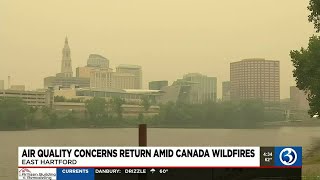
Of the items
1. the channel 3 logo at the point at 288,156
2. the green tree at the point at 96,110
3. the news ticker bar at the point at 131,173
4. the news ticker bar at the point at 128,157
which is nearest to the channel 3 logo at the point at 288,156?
the channel 3 logo at the point at 288,156

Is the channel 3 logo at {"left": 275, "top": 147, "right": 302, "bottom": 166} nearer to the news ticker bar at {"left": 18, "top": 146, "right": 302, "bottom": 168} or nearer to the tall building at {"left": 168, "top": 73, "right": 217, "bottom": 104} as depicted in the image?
the news ticker bar at {"left": 18, "top": 146, "right": 302, "bottom": 168}

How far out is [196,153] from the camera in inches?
393

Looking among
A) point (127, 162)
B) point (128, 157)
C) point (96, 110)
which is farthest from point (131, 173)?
point (96, 110)

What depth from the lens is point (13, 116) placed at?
13012 cm

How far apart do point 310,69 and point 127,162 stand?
4006cm

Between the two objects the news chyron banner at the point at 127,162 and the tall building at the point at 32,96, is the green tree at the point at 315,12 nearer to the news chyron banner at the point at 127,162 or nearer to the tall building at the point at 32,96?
the news chyron banner at the point at 127,162

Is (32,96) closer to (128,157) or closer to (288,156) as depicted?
(128,157)

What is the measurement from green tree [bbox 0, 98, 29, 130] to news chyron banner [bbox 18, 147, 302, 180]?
119 m

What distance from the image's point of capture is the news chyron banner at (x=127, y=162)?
9945mm

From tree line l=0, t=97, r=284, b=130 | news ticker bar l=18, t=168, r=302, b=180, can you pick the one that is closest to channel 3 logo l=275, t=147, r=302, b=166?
news ticker bar l=18, t=168, r=302, b=180

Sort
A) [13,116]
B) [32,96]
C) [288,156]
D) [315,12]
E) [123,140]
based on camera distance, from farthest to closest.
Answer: [32,96]
[13,116]
[123,140]
[315,12]
[288,156]

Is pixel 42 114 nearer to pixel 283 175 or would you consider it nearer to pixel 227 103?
pixel 227 103

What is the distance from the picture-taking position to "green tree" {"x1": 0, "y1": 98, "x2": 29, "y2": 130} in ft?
414

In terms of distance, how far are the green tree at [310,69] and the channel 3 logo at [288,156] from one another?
122 feet
